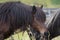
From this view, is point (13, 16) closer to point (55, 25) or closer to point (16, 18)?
point (16, 18)

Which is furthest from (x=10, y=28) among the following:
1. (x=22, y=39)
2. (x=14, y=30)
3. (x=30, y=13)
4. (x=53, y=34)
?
(x=53, y=34)

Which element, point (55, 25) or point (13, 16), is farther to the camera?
point (55, 25)

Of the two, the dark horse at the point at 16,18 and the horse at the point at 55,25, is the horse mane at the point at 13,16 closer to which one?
the dark horse at the point at 16,18

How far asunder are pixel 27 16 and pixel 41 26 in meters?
0.38

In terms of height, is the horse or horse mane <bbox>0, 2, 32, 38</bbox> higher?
horse mane <bbox>0, 2, 32, 38</bbox>

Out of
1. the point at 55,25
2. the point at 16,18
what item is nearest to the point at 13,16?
the point at 16,18

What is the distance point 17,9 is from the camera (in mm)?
5156

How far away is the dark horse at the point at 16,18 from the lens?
16.5 ft

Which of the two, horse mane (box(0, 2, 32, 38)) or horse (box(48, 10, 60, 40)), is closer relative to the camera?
horse mane (box(0, 2, 32, 38))

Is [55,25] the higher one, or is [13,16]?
[13,16]

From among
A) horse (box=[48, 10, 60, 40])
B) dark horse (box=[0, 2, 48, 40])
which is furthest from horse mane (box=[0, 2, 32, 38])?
horse (box=[48, 10, 60, 40])

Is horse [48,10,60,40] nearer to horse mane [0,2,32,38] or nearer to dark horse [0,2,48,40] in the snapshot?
dark horse [0,2,48,40]

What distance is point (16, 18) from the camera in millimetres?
5074

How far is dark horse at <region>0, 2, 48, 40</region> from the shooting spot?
16.5ft
